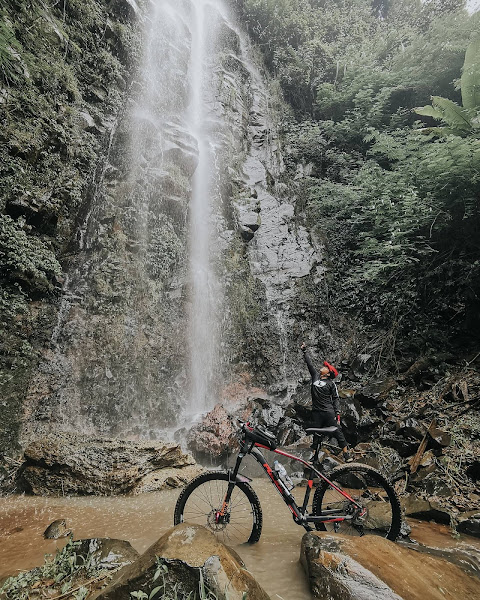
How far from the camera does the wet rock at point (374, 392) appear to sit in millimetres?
6805

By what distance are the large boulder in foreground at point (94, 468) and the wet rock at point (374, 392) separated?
12.3ft

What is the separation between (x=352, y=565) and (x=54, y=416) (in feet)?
22.3

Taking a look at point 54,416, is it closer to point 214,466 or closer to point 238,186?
point 214,466

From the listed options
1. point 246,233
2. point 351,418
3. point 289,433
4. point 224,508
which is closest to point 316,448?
point 224,508

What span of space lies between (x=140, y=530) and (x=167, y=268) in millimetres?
7450

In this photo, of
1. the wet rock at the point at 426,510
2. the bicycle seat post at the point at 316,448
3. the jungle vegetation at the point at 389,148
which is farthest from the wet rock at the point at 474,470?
the jungle vegetation at the point at 389,148

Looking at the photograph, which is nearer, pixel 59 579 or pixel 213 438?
pixel 59 579

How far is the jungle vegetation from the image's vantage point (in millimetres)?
7688

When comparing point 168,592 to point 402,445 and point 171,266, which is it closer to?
point 402,445

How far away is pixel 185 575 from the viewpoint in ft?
6.55

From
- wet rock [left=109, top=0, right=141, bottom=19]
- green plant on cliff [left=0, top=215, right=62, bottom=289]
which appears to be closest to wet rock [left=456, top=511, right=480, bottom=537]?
green plant on cliff [left=0, top=215, right=62, bottom=289]

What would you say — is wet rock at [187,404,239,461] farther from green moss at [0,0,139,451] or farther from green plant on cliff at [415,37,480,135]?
green plant on cliff at [415,37,480,135]

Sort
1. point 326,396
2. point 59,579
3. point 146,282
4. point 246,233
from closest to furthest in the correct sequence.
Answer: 1. point 59,579
2. point 326,396
3. point 146,282
4. point 246,233

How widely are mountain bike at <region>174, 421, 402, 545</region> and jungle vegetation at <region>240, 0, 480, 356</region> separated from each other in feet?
17.5
